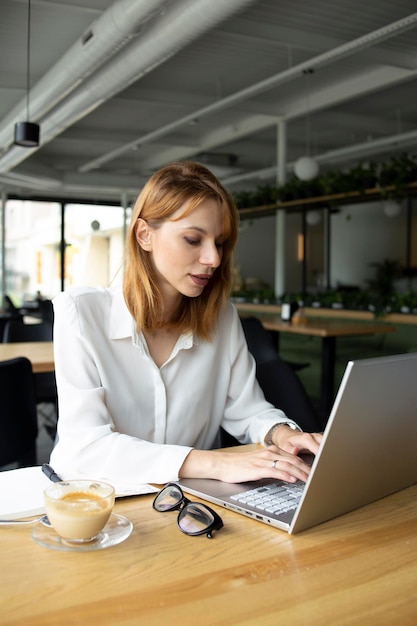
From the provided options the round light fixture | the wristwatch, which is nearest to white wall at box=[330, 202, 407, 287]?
the round light fixture

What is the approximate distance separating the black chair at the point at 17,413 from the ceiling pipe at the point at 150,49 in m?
3.13

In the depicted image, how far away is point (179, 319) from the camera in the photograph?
1.81 m

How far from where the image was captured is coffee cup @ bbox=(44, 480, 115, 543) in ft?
3.33

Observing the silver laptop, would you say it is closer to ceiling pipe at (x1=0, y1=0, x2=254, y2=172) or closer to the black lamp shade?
ceiling pipe at (x1=0, y1=0, x2=254, y2=172)

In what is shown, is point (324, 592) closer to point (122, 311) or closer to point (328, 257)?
point (122, 311)

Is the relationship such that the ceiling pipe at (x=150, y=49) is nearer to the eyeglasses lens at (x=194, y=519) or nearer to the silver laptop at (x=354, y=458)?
the silver laptop at (x=354, y=458)

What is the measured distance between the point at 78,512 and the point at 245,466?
16.7 inches

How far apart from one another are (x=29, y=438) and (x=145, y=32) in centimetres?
413

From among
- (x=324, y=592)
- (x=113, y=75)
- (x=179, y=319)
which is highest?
(x=113, y=75)

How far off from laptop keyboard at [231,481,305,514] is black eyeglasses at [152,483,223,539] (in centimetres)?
11

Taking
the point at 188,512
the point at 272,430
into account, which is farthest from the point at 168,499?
the point at 272,430

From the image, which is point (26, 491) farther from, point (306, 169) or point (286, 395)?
point (306, 169)

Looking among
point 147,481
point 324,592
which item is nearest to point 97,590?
point 324,592

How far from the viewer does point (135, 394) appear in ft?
5.52
